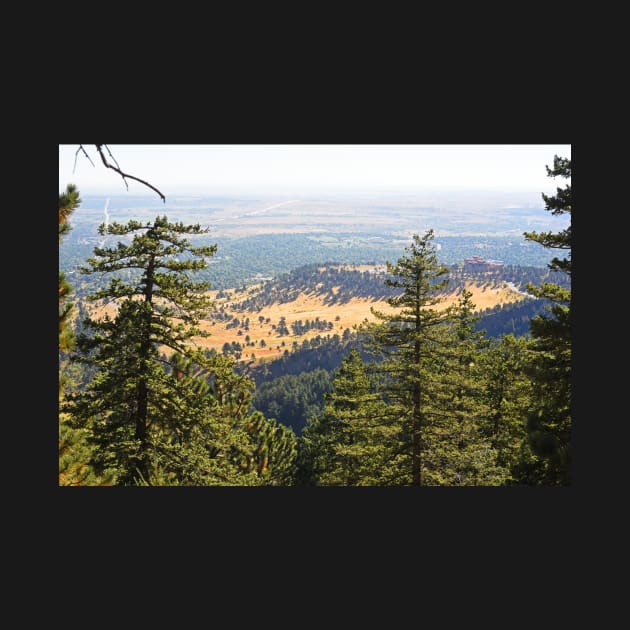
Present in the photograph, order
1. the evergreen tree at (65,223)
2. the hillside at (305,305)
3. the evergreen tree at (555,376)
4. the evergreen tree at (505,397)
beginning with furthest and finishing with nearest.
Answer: the hillside at (305,305)
the evergreen tree at (505,397)
the evergreen tree at (555,376)
the evergreen tree at (65,223)

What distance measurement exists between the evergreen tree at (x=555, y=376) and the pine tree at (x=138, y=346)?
174 inches

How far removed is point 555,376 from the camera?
5.45 meters

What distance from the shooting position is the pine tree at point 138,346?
7410mm

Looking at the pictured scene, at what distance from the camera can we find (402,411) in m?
9.16

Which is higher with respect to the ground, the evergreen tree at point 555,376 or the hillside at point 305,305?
the hillside at point 305,305

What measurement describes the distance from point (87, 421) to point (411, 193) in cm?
9439

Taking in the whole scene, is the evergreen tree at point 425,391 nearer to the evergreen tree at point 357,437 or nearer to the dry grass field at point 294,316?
the evergreen tree at point 357,437

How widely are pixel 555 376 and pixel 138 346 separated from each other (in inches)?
205

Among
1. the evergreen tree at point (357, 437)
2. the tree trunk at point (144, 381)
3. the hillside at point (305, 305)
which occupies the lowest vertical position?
the evergreen tree at point (357, 437)

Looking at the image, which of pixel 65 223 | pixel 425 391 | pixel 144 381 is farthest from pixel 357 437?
pixel 65 223

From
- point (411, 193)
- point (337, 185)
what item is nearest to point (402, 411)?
point (411, 193)

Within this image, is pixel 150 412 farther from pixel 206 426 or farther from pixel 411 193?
pixel 411 193

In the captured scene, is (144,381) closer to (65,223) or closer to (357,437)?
(65,223)

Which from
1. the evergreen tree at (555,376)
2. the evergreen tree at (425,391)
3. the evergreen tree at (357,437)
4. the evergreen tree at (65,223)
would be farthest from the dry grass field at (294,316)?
the evergreen tree at (65,223)
